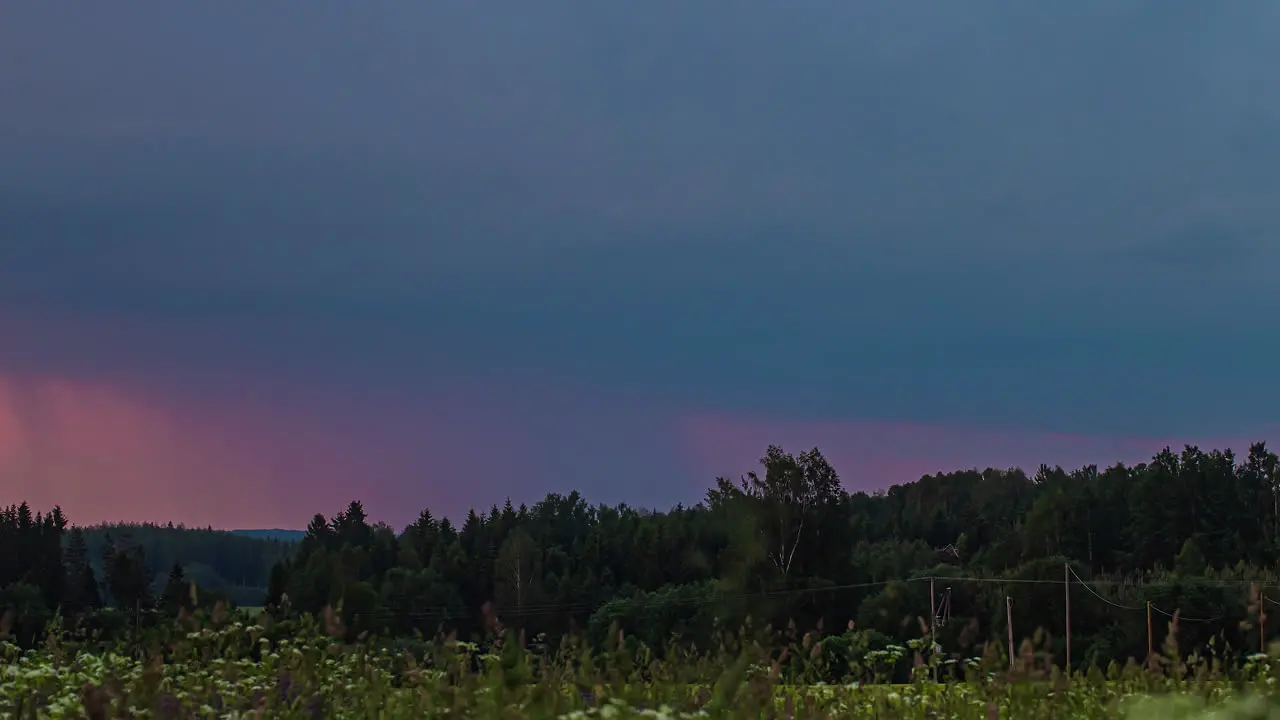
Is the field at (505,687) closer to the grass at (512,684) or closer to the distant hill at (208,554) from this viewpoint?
the grass at (512,684)

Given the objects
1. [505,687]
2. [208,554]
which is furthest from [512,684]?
[208,554]

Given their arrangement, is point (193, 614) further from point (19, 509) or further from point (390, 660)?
point (19, 509)

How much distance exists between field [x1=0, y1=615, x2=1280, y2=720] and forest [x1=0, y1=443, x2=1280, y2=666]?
3649 centimetres

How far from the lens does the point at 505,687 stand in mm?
5656

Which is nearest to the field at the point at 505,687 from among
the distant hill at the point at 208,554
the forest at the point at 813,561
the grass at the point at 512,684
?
the grass at the point at 512,684

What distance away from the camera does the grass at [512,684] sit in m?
5.66

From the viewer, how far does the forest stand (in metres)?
66.5

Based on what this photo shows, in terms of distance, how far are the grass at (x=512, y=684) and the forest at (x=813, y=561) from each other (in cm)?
3641

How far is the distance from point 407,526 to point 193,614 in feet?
425

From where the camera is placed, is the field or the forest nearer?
the field

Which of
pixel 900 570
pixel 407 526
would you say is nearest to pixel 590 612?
pixel 900 570

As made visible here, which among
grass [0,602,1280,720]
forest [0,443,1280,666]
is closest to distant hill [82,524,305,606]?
forest [0,443,1280,666]

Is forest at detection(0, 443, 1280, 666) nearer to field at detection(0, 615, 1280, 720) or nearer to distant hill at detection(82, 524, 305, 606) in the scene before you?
field at detection(0, 615, 1280, 720)

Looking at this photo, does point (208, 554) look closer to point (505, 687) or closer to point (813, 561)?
point (813, 561)
